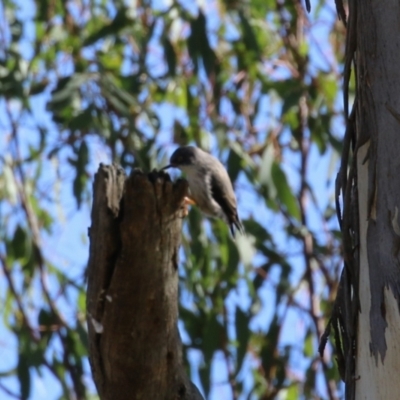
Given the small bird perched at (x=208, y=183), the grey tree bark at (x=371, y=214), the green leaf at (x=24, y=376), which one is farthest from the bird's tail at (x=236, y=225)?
the grey tree bark at (x=371, y=214)

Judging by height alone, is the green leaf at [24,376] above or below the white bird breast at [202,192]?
below

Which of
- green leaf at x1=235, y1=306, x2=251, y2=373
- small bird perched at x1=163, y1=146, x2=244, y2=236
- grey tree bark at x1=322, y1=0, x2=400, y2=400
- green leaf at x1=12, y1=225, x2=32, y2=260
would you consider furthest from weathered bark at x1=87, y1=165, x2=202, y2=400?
green leaf at x1=12, y1=225, x2=32, y2=260

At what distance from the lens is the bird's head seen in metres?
4.81

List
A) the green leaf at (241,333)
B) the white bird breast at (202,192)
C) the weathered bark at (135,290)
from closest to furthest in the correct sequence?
the weathered bark at (135,290)
the green leaf at (241,333)
the white bird breast at (202,192)

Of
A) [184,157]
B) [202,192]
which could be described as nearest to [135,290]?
[184,157]

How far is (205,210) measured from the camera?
4.84m

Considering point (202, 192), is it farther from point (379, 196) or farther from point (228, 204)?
point (379, 196)

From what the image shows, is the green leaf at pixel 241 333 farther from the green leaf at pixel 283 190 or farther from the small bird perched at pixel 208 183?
the green leaf at pixel 283 190

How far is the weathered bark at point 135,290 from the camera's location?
96.3 inches

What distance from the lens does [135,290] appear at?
2.45 m

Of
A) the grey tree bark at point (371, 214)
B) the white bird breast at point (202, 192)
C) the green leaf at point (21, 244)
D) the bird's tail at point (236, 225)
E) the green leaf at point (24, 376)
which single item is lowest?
the grey tree bark at point (371, 214)

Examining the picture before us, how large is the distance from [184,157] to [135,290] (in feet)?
7.97

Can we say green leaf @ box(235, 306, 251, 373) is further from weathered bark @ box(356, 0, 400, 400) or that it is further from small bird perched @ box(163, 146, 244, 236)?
weathered bark @ box(356, 0, 400, 400)

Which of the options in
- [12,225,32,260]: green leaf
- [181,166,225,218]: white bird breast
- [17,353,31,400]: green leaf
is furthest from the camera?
[12,225,32,260]: green leaf
